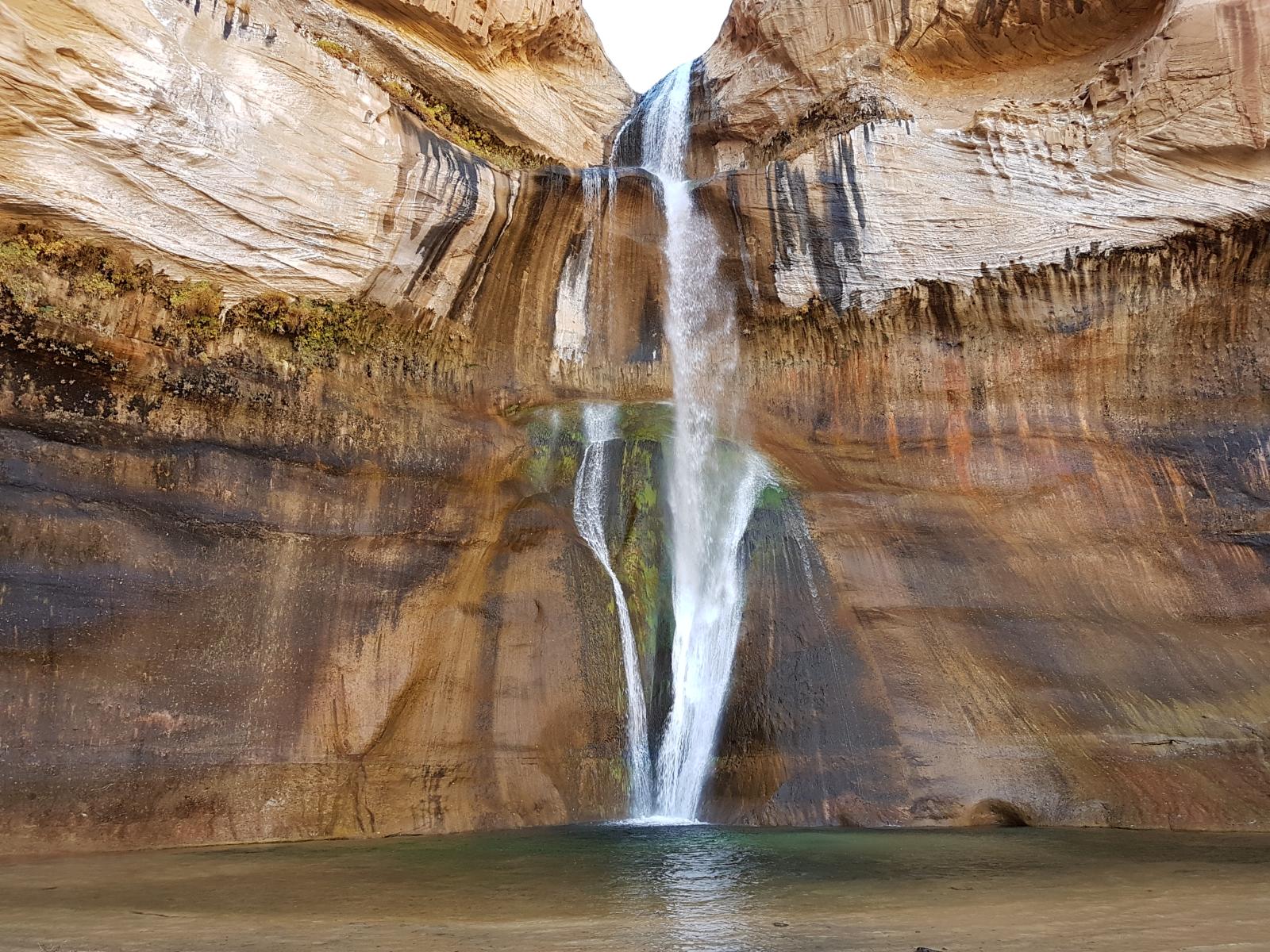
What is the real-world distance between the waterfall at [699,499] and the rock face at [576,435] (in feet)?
0.93

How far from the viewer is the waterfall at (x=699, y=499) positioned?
35.2 ft

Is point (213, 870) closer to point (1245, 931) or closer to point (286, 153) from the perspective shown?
point (1245, 931)

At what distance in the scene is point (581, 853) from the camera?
7535 millimetres

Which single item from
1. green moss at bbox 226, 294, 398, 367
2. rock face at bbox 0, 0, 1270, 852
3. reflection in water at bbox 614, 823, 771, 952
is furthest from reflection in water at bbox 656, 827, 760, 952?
green moss at bbox 226, 294, 398, 367

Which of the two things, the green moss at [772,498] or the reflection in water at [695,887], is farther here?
the green moss at [772,498]

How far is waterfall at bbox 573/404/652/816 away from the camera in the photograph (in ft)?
35.0

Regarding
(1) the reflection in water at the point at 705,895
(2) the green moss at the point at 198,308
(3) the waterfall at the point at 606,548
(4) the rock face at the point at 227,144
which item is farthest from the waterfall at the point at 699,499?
(2) the green moss at the point at 198,308

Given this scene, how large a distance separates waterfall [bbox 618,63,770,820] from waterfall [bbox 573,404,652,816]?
0.73 feet

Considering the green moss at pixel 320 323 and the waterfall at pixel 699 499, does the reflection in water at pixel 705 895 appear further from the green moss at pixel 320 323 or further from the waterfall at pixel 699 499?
the green moss at pixel 320 323

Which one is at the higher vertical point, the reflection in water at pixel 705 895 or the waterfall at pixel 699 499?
the waterfall at pixel 699 499

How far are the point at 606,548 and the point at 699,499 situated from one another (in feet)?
5.10

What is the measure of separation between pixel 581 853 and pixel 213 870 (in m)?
2.82

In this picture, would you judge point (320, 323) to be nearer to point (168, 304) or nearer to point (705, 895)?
point (168, 304)

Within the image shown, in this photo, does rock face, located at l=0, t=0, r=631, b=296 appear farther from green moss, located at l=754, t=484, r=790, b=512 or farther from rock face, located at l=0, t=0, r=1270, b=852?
green moss, located at l=754, t=484, r=790, b=512
